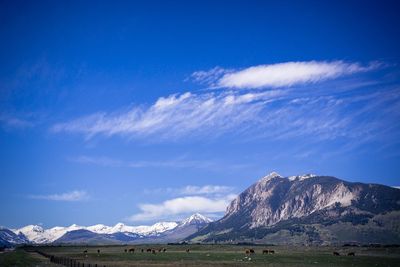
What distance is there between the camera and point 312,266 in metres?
84.6

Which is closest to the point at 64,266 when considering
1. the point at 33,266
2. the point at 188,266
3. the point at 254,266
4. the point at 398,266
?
the point at 33,266

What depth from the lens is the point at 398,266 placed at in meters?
81.9

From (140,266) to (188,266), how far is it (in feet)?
31.1

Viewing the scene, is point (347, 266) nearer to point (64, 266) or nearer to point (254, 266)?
point (254, 266)

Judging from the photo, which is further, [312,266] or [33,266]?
[312,266]

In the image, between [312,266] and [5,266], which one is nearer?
[5,266]

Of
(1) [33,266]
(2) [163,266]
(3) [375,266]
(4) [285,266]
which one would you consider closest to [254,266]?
(4) [285,266]

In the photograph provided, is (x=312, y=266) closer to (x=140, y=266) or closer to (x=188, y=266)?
(x=188, y=266)

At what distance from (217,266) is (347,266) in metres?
25.9

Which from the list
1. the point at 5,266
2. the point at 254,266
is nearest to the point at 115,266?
the point at 5,266

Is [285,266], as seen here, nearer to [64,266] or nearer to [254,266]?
[254,266]

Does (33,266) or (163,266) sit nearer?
(33,266)

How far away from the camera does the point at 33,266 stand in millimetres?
79312

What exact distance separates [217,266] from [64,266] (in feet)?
94.8
